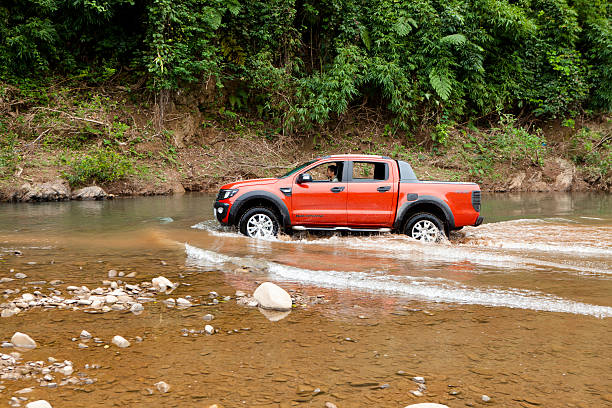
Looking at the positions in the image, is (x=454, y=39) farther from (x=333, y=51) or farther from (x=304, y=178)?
(x=304, y=178)

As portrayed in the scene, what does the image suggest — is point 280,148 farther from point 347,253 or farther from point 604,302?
point 604,302

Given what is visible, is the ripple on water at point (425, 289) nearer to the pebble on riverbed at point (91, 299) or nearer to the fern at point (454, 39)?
the pebble on riverbed at point (91, 299)

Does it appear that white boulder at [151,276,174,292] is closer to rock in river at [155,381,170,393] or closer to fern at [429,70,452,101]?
rock in river at [155,381,170,393]

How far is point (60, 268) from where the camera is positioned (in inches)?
264

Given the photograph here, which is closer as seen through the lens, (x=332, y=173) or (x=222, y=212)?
(x=222, y=212)

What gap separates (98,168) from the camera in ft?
55.0

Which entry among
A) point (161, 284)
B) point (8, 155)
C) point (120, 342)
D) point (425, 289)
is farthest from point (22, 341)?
point (8, 155)

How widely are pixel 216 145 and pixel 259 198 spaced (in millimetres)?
12600

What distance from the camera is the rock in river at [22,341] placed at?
391cm

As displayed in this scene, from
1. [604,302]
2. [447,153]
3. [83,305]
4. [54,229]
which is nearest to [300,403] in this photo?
[83,305]

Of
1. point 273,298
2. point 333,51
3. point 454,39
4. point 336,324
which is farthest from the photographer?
point 333,51

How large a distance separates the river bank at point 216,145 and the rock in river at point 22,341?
12978mm

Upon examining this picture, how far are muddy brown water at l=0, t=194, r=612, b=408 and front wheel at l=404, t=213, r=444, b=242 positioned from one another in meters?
0.45

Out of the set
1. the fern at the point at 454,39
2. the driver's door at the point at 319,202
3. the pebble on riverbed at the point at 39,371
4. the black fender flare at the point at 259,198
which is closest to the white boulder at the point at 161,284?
the pebble on riverbed at the point at 39,371
